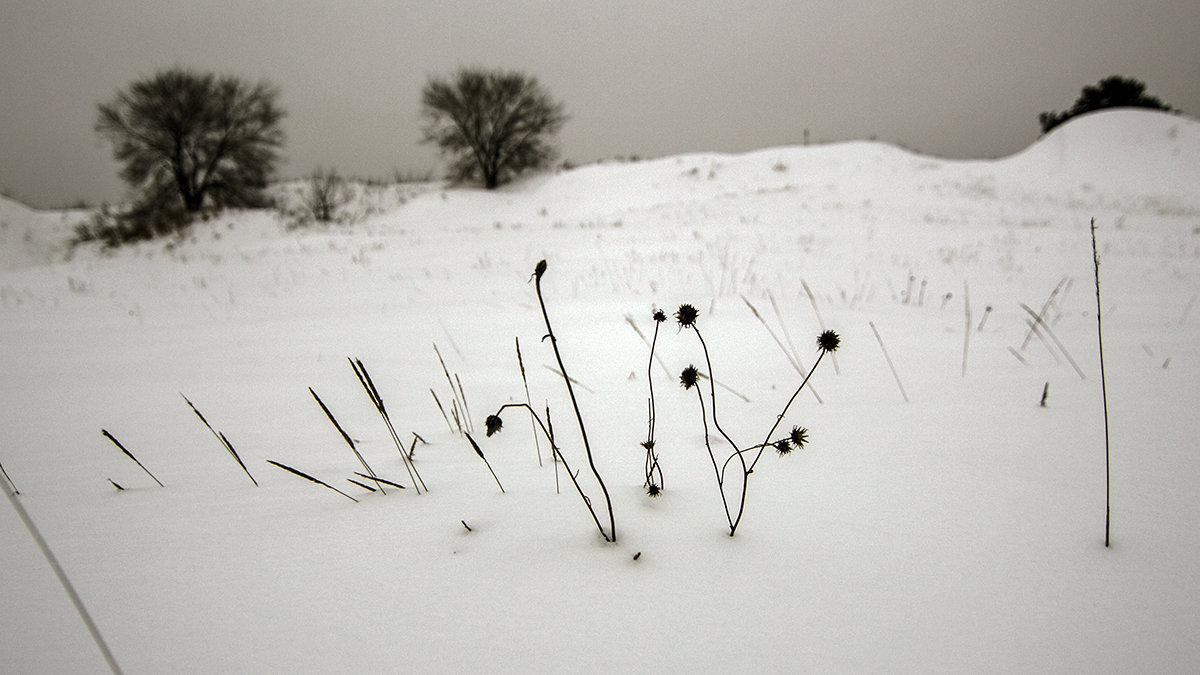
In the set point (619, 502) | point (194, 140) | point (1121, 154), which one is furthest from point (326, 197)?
point (1121, 154)

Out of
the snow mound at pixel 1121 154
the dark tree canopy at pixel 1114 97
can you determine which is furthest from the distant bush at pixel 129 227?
the dark tree canopy at pixel 1114 97

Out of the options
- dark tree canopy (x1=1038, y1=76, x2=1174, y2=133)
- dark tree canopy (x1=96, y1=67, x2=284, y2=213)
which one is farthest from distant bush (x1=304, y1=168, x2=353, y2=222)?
dark tree canopy (x1=1038, y1=76, x2=1174, y2=133)

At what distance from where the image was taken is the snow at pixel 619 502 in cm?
71

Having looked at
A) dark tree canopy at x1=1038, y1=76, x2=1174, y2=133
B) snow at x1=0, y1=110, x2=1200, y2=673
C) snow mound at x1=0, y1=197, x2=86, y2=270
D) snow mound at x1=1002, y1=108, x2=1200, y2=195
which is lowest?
snow at x1=0, y1=110, x2=1200, y2=673

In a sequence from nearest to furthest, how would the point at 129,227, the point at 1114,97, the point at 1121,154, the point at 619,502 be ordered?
the point at 619,502
the point at 129,227
the point at 1121,154
the point at 1114,97

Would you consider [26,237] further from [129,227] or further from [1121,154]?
[1121,154]

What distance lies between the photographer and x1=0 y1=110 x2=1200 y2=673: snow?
27.8 inches

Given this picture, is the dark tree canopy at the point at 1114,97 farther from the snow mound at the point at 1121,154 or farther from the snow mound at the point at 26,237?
the snow mound at the point at 26,237

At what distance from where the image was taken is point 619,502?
1.08m

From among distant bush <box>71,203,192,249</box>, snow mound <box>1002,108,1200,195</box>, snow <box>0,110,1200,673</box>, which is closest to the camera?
snow <box>0,110,1200,673</box>

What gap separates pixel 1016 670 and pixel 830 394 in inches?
52.7

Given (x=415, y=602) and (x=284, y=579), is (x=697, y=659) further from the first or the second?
(x=284, y=579)

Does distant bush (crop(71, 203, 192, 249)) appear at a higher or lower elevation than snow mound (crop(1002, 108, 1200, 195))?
lower

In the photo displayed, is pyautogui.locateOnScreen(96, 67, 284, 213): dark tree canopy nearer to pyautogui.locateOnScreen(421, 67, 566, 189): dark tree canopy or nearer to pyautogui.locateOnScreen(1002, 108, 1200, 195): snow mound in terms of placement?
pyautogui.locateOnScreen(421, 67, 566, 189): dark tree canopy
